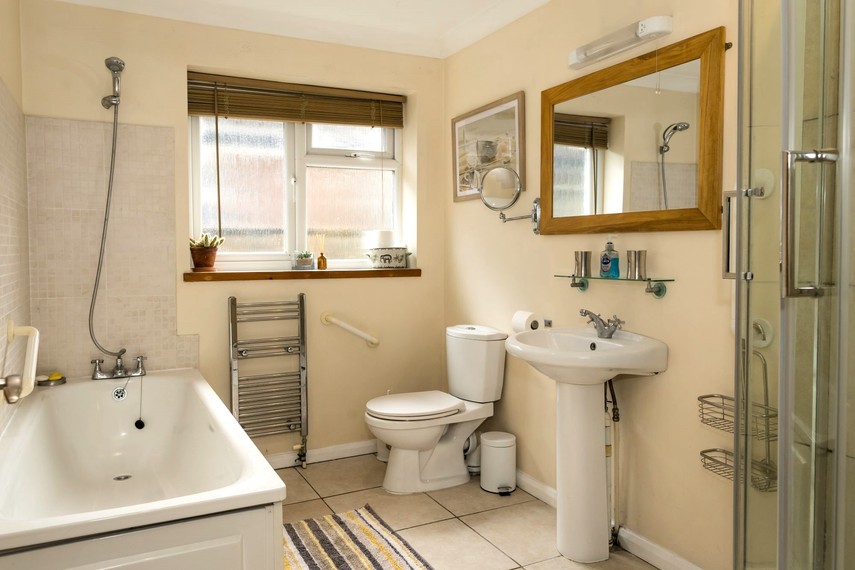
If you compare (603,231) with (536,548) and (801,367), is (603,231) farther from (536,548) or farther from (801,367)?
(801,367)

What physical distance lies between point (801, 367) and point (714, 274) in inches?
39.7

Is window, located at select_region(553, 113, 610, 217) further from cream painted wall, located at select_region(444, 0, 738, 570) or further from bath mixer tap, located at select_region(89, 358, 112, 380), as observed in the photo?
bath mixer tap, located at select_region(89, 358, 112, 380)

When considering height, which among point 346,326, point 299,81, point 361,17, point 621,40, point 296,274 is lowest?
point 346,326

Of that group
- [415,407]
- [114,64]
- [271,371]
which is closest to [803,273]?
[415,407]

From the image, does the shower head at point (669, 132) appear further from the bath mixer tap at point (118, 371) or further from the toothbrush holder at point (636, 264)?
the bath mixer tap at point (118, 371)

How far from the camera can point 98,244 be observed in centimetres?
302

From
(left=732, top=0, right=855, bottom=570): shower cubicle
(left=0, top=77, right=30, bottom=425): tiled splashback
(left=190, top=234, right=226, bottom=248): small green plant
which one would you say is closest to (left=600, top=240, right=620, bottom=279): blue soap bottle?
(left=732, top=0, right=855, bottom=570): shower cubicle

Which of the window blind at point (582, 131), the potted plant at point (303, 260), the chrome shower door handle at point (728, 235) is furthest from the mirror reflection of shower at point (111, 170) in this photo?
the chrome shower door handle at point (728, 235)

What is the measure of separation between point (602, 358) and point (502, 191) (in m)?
1.22

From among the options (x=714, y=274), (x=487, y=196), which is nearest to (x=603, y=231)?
(x=714, y=274)

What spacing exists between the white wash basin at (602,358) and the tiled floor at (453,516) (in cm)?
71

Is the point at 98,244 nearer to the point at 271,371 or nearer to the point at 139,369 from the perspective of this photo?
the point at 139,369

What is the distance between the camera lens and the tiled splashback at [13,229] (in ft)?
7.38

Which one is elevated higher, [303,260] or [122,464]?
[303,260]
